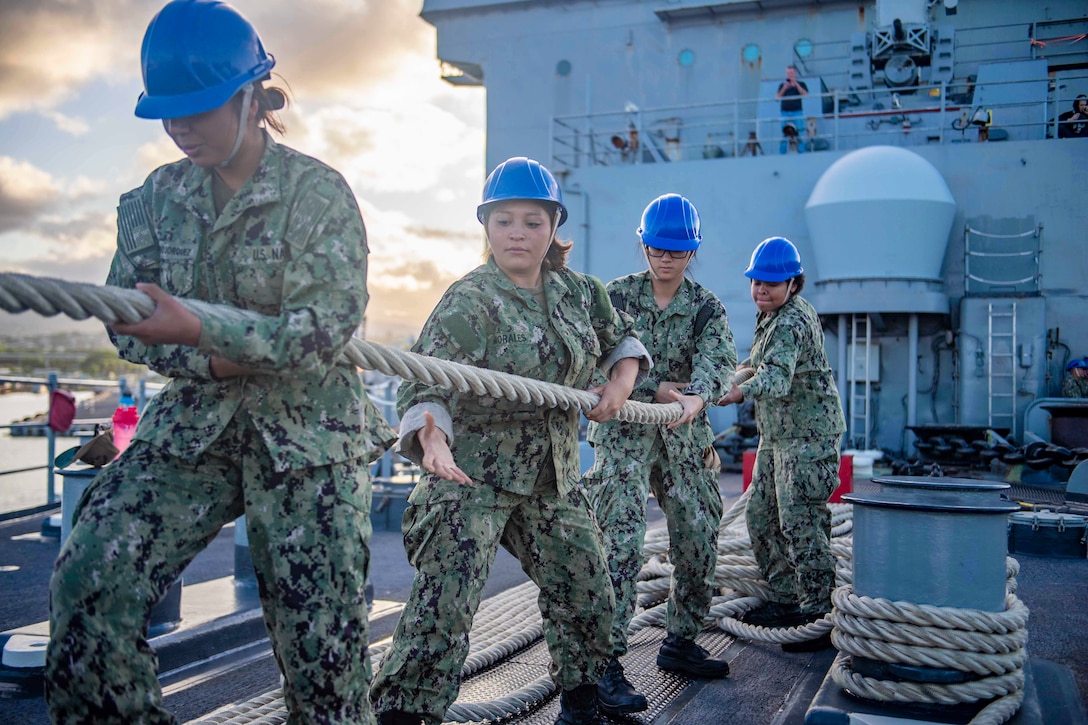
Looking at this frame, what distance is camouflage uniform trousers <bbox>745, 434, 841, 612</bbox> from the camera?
14.5ft

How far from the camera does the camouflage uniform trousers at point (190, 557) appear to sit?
5.65ft

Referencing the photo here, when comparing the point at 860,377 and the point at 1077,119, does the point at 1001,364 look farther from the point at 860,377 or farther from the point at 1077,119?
the point at 1077,119

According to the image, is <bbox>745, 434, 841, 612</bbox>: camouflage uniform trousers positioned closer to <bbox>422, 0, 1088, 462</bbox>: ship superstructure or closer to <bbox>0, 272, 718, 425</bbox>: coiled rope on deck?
<bbox>0, 272, 718, 425</bbox>: coiled rope on deck

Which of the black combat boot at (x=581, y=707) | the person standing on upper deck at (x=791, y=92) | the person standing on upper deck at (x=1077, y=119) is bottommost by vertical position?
the black combat boot at (x=581, y=707)

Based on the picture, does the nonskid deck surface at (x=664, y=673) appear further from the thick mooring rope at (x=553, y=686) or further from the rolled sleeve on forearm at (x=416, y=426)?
the rolled sleeve on forearm at (x=416, y=426)

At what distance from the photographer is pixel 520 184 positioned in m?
2.74

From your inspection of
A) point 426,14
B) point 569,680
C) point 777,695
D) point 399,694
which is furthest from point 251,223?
point 426,14

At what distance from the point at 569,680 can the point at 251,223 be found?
1.74 m

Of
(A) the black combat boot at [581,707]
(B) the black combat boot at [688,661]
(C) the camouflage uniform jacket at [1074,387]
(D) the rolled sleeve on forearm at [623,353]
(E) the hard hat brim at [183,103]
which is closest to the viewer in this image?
(E) the hard hat brim at [183,103]

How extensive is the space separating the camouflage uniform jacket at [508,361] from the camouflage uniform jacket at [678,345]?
919mm

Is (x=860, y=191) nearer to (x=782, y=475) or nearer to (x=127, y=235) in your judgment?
(x=782, y=475)

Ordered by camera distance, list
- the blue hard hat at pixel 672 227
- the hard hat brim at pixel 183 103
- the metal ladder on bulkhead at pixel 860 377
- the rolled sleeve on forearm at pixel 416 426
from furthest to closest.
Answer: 1. the metal ladder on bulkhead at pixel 860 377
2. the blue hard hat at pixel 672 227
3. the rolled sleeve on forearm at pixel 416 426
4. the hard hat brim at pixel 183 103

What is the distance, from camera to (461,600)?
258cm

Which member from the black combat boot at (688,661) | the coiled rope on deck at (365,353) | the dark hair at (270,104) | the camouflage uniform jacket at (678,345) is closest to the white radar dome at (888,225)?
the camouflage uniform jacket at (678,345)
